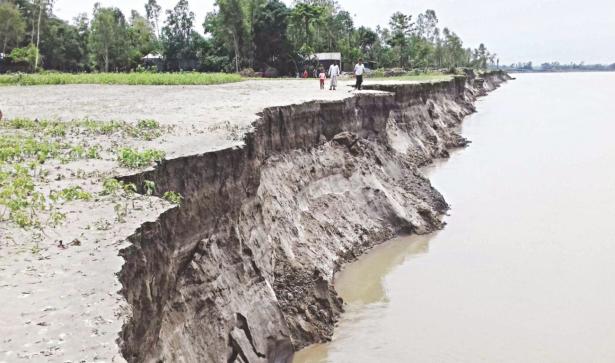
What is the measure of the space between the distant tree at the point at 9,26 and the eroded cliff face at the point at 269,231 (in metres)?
A: 44.1

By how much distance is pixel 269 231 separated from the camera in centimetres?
1440

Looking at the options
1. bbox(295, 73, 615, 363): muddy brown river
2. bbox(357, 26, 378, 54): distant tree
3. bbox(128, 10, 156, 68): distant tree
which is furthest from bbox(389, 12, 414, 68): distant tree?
bbox(295, 73, 615, 363): muddy brown river

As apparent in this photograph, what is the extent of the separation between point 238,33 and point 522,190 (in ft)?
139

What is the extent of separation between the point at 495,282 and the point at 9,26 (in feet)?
178

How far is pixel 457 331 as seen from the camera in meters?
13.1

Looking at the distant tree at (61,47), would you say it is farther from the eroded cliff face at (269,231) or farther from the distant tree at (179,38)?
the eroded cliff face at (269,231)

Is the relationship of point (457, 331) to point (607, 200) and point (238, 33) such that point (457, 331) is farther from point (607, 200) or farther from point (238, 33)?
point (238, 33)

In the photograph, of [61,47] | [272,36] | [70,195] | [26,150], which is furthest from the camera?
[61,47]

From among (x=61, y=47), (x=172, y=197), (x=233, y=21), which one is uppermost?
(x=233, y=21)

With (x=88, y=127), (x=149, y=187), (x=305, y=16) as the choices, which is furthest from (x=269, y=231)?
(x=305, y=16)

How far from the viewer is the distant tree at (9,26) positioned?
56031mm

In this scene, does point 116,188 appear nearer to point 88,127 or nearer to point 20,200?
point 20,200

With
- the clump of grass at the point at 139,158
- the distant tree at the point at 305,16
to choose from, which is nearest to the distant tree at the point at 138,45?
the distant tree at the point at 305,16

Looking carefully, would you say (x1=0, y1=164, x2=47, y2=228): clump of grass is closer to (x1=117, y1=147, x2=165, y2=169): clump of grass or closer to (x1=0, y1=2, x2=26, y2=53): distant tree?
(x1=117, y1=147, x2=165, y2=169): clump of grass
